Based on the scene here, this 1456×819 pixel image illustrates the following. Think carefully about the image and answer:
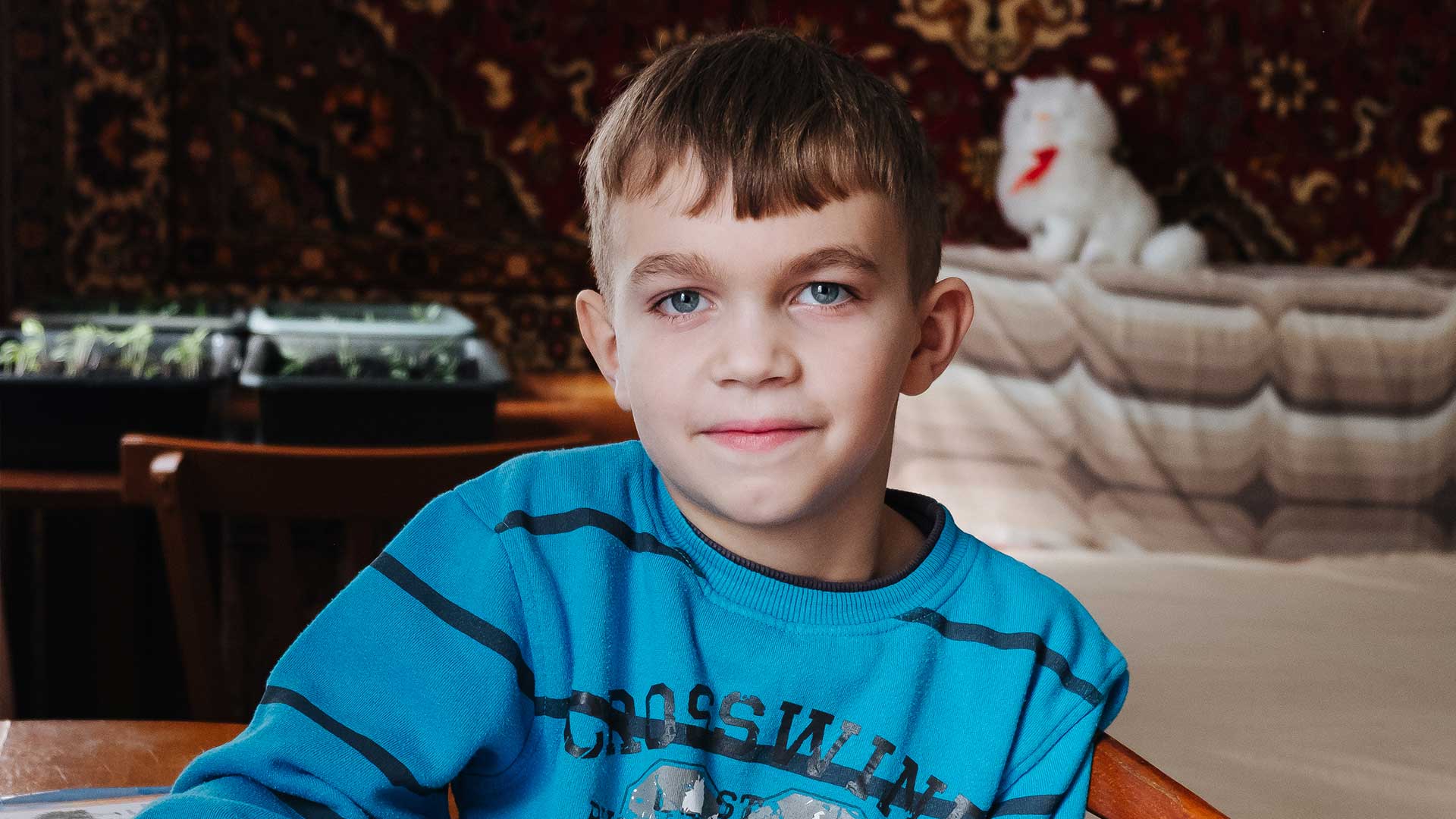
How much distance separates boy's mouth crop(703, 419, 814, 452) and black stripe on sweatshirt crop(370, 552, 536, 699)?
0.15 meters

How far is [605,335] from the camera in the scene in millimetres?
771

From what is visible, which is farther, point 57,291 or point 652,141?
point 57,291

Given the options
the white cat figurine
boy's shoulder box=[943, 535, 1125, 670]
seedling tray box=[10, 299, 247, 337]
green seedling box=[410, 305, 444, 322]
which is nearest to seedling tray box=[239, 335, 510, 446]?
seedling tray box=[10, 299, 247, 337]

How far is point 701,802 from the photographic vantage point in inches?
28.2

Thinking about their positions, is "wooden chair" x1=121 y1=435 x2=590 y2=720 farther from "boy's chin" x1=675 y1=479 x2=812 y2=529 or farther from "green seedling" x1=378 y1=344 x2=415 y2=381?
"boy's chin" x1=675 y1=479 x2=812 y2=529

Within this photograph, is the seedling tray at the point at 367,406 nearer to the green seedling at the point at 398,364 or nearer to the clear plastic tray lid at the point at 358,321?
the green seedling at the point at 398,364

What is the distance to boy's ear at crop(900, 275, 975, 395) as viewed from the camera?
783mm

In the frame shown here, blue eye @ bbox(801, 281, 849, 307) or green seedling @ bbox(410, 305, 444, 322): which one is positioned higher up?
blue eye @ bbox(801, 281, 849, 307)

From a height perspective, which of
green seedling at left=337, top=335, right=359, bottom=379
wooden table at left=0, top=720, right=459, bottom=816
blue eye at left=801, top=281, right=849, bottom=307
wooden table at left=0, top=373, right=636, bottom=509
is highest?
blue eye at left=801, top=281, right=849, bottom=307

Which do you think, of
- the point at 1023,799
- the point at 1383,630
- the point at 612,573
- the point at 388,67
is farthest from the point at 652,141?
the point at 388,67

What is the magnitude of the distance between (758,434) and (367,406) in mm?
914

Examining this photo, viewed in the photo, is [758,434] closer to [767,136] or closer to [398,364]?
[767,136]

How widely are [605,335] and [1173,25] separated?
211cm

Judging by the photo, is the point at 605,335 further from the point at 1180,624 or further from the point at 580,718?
the point at 1180,624
